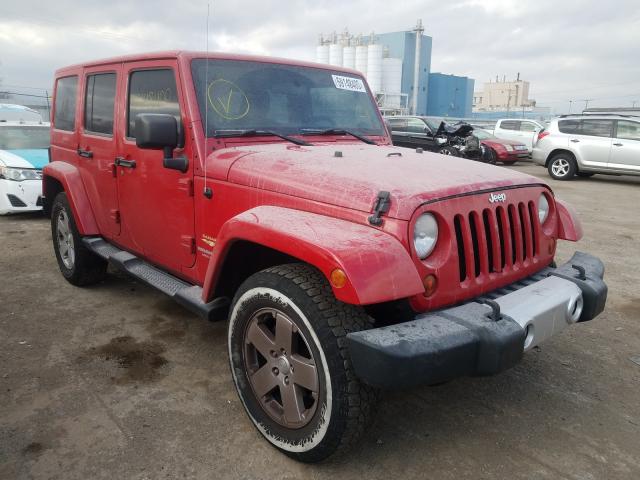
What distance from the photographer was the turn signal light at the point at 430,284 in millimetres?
2176

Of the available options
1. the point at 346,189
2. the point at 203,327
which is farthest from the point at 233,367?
the point at 203,327

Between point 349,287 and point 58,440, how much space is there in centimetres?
171

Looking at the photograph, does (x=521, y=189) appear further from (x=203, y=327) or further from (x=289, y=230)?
(x=203, y=327)

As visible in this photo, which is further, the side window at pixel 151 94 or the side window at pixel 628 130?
the side window at pixel 628 130

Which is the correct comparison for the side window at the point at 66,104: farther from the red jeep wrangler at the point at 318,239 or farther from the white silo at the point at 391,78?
the white silo at the point at 391,78

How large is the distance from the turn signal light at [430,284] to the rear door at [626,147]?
12082mm

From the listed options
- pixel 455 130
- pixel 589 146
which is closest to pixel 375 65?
pixel 455 130

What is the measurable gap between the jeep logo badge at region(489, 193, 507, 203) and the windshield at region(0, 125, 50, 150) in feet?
26.3

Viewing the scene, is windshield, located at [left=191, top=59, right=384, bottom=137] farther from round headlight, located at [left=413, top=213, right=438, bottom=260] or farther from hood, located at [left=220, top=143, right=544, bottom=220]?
round headlight, located at [left=413, top=213, right=438, bottom=260]

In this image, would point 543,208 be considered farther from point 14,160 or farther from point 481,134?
point 481,134

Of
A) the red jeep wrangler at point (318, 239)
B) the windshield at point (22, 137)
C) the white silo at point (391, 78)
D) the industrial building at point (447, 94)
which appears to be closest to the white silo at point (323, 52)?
the white silo at point (391, 78)

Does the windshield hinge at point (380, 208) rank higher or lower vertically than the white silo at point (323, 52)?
lower

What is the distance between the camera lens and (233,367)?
2.60 meters

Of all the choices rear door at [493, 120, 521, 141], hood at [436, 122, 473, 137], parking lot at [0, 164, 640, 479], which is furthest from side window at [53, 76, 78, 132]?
rear door at [493, 120, 521, 141]
